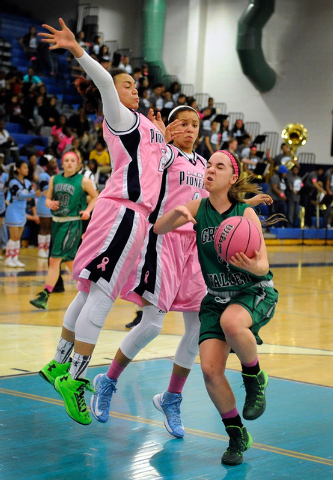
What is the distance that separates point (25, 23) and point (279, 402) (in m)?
22.4

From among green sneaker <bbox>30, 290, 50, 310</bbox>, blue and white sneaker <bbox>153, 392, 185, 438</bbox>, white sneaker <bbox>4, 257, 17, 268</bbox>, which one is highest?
blue and white sneaker <bbox>153, 392, 185, 438</bbox>

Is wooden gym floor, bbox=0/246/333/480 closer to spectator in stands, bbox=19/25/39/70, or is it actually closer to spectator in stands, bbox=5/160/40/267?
spectator in stands, bbox=5/160/40/267

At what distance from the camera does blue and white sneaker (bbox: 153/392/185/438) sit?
405 cm

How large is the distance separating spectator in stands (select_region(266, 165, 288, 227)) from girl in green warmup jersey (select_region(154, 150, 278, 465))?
53.4 feet

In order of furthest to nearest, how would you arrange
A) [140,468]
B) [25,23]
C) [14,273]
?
1. [25,23]
2. [14,273]
3. [140,468]

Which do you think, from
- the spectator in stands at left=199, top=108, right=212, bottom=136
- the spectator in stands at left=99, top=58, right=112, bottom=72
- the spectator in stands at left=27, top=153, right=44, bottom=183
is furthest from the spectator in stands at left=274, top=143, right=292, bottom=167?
the spectator in stands at left=27, top=153, right=44, bottom=183

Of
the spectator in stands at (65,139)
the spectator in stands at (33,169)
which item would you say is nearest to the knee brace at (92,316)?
the spectator in stands at (33,169)

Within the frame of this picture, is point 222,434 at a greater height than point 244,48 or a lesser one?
lesser

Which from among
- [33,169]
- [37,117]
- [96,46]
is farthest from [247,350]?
[96,46]

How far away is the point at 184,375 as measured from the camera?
4.29 metres

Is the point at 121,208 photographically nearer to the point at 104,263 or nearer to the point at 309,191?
the point at 104,263

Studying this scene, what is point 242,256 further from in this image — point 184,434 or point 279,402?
point 279,402

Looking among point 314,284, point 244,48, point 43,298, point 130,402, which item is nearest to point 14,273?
point 43,298

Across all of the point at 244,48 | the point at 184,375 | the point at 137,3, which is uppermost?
the point at 137,3
